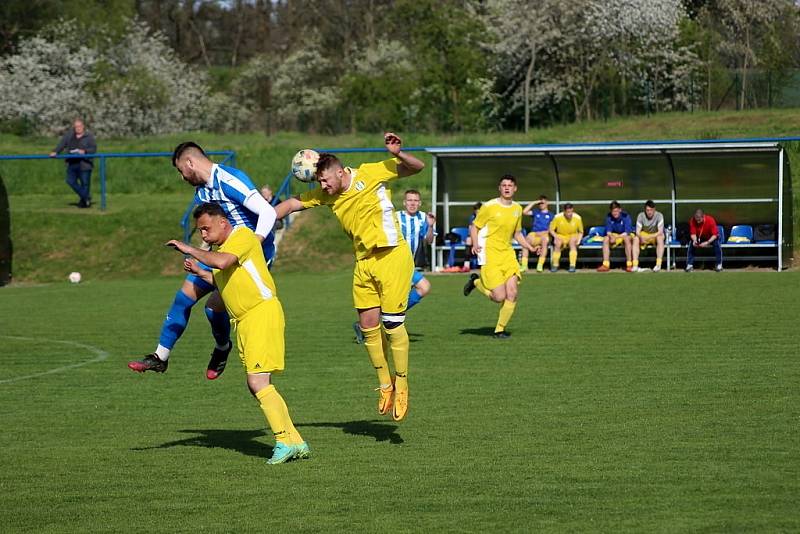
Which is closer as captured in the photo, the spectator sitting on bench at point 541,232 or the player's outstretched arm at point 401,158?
the player's outstretched arm at point 401,158

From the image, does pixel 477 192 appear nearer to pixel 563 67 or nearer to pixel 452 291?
pixel 452 291

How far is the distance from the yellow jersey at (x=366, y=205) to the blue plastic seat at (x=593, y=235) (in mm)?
19846

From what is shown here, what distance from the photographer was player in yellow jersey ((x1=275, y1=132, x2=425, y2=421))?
9.06 meters

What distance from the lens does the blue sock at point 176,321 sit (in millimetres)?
9688

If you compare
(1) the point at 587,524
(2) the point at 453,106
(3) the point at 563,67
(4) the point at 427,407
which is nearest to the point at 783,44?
(3) the point at 563,67

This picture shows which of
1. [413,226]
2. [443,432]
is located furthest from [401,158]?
[413,226]

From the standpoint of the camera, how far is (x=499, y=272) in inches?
626

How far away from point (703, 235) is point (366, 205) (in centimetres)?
1939

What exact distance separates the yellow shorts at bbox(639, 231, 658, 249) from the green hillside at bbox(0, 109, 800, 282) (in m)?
5.36

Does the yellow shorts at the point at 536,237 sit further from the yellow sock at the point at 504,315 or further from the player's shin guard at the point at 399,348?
the player's shin guard at the point at 399,348

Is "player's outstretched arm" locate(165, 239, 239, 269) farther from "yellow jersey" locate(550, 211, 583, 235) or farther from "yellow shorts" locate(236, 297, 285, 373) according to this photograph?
"yellow jersey" locate(550, 211, 583, 235)

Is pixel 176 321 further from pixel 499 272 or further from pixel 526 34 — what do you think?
pixel 526 34

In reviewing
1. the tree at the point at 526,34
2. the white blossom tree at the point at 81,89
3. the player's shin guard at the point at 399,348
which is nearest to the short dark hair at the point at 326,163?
the player's shin guard at the point at 399,348

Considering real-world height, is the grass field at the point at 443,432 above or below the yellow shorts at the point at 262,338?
below
